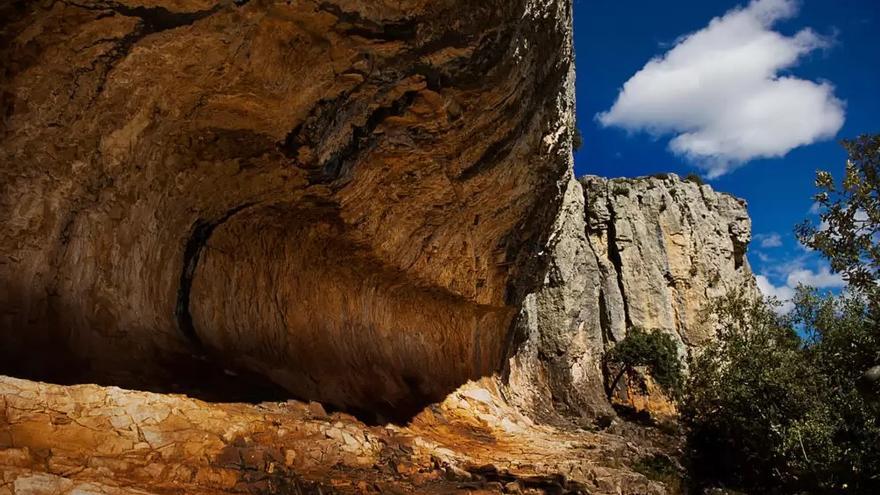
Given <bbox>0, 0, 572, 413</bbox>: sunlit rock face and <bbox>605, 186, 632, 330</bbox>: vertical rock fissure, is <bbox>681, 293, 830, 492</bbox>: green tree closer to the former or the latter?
<bbox>0, 0, 572, 413</bbox>: sunlit rock face

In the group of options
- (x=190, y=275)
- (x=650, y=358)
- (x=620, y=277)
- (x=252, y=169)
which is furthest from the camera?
(x=620, y=277)

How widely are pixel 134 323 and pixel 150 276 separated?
88cm

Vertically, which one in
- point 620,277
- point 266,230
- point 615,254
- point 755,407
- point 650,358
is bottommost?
point 266,230

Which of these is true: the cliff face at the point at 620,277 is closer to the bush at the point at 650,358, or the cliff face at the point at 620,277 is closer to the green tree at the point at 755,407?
the bush at the point at 650,358

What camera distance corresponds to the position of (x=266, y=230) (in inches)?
492

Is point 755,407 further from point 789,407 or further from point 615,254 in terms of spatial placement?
point 615,254

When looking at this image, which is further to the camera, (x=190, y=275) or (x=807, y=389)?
(x=807, y=389)

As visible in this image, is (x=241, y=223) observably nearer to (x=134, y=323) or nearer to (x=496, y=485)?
(x=134, y=323)

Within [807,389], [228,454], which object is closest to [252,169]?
[228,454]

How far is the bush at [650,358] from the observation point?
3406 cm

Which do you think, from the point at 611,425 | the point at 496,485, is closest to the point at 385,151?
the point at 496,485

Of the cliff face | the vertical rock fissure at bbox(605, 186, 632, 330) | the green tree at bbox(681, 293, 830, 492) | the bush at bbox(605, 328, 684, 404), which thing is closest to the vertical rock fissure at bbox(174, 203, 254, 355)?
the green tree at bbox(681, 293, 830, 492)

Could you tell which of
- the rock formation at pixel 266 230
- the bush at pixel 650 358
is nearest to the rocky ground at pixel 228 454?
the rock formation at pixel 266 230

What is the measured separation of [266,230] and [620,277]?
33.1 meters
